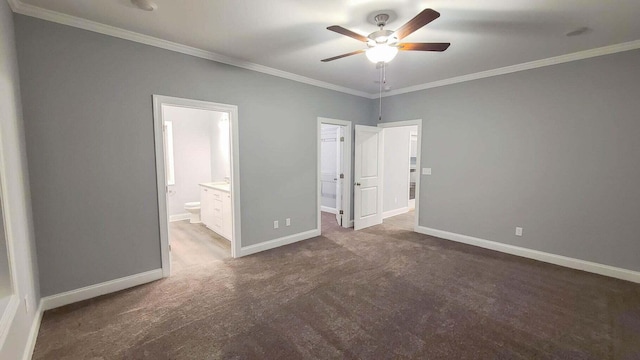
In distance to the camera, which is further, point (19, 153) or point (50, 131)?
point (50, 131)

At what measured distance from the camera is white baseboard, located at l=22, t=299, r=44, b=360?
1.87 m

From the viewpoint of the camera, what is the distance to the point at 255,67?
3.74 metres

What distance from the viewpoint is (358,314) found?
2.49m

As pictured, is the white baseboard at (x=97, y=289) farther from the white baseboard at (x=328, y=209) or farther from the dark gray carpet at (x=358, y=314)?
the white baseboard at (x=328, y=209)

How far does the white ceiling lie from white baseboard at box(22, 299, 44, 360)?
2.57 metres

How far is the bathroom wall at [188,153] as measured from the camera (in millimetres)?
5926

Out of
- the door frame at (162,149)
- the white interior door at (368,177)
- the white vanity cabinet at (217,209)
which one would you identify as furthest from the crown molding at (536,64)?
the white vanity cabinet at (217,209)

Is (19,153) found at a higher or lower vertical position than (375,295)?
higher

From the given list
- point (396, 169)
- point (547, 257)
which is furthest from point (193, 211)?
point (547, 257)

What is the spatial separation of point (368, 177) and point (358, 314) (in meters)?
3.21

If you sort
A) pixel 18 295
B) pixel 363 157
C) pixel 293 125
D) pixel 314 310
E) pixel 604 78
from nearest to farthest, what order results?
pixel 18 295 → pixel 314 310 → pixel 604 78 → pixel 293 125 → pixel 363 157

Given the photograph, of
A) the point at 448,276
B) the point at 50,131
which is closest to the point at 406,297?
the point at 448,276

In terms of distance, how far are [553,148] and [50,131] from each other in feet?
18.2

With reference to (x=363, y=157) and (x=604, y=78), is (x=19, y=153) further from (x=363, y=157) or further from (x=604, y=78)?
(x=604, y=78)
